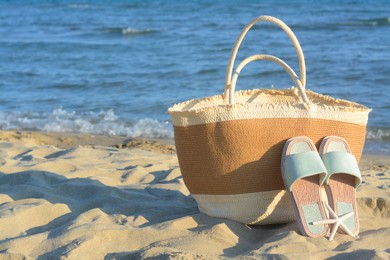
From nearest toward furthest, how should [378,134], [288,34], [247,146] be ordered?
[247,146] < [288,34] < [378,134]

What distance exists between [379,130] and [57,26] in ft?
46.7

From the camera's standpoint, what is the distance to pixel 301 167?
129 inches

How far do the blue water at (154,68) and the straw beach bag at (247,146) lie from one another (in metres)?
3.28

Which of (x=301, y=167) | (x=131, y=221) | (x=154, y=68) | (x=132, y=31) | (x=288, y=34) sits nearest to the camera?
(x=301, y=167)

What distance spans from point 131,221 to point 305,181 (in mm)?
956

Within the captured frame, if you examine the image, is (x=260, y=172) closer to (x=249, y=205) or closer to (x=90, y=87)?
(x=249, y=205)

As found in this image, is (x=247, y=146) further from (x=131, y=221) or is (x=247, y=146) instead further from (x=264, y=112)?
(x=131, y=221)

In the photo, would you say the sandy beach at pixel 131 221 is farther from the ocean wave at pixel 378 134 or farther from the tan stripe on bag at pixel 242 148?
the ocean wave at pixel 378 134

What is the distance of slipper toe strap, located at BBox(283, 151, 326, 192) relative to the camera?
10.7 ft

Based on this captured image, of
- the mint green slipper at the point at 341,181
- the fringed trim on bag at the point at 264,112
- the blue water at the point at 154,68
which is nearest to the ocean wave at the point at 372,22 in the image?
the blue water at the point at 154,68

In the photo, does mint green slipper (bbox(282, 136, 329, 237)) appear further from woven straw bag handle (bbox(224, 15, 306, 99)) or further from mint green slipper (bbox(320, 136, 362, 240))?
woven straw bag handle (bbox(224, 15, 306, 99))

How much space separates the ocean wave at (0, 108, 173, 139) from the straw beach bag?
12.1 ft

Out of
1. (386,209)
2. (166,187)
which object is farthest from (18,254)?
(386,209)

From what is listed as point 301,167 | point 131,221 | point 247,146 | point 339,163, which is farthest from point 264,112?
point 131,221
